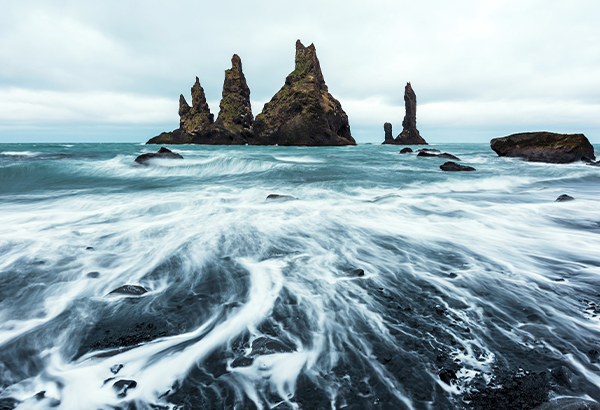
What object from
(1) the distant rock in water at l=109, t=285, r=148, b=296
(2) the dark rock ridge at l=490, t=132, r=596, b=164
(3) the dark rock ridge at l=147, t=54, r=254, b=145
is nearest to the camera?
(1) the distant rock in water at l=109, t=285, r=148, b=296

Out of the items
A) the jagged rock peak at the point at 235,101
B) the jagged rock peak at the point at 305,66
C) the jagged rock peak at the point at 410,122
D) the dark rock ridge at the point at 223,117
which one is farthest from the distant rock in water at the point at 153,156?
the jagged rock peak at the point at 410,122

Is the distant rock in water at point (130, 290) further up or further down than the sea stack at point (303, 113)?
further down

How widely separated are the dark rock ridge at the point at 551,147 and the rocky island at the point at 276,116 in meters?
41.2

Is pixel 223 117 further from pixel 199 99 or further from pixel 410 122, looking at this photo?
pixel 410 122

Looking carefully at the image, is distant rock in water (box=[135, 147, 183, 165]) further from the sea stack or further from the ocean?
the sea stack

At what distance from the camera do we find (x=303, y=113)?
5897 cm

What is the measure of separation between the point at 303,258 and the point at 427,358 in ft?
7.48

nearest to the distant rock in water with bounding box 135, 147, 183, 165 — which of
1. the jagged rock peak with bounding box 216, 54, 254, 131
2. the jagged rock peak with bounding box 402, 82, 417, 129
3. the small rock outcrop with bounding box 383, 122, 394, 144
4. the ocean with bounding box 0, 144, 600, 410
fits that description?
the ocean with bounding box 0, 144, 600, 410

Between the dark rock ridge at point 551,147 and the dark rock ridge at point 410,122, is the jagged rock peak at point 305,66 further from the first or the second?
the dark rock ridge at point 551,147

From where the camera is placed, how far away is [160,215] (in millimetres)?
6676

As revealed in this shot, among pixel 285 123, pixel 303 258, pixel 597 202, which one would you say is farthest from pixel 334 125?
pixel 303 258

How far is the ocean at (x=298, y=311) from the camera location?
1.85 m

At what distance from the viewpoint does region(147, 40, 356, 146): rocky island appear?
2341 inches

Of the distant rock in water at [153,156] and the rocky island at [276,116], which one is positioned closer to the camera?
the distant rock in water at [153,156]
